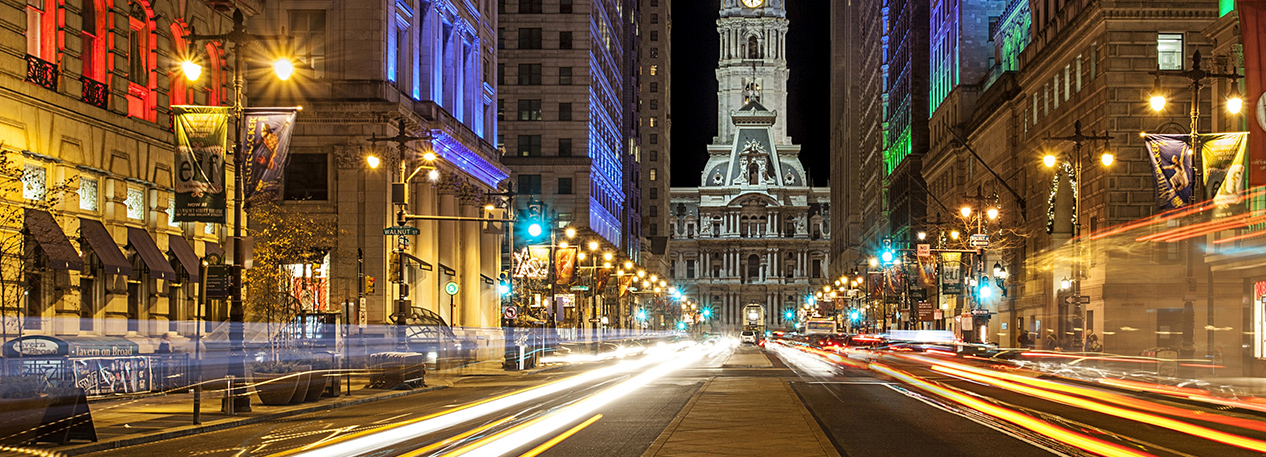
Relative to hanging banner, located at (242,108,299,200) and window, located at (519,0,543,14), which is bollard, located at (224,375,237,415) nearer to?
hanging banner, located at (242,108,299,200)

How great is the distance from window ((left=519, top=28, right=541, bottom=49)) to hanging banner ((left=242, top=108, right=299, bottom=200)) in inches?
3092

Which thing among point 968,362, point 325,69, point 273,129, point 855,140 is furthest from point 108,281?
point 855,140

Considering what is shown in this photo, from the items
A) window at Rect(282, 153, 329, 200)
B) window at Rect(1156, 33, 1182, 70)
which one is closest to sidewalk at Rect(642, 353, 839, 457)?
window at Rect(1156, 33, 1182, 70)

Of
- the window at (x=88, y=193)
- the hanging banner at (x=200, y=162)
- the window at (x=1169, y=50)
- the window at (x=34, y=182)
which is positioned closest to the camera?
the hanging banner at (x=200, y=162)

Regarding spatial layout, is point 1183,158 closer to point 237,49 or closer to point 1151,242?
point 1151,242

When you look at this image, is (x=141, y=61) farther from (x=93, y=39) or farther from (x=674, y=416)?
(x=674, y=416)

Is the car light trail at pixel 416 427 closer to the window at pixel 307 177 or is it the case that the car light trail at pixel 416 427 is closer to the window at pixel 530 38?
the window at pixel 307 177

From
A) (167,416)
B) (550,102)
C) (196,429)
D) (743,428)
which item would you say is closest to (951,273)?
(550,102)

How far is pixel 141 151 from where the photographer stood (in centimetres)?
3691

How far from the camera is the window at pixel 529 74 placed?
106188mm

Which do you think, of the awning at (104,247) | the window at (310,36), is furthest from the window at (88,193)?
the window at (310,36)

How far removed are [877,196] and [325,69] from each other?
90.0 m

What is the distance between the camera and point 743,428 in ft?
74.4

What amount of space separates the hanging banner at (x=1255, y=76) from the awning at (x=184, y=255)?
92.5 feet
